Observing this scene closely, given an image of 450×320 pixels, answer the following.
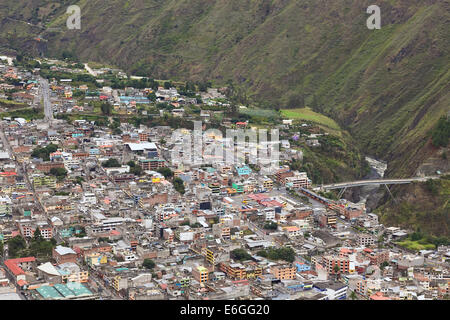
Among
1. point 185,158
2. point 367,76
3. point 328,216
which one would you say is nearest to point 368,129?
point 367,76

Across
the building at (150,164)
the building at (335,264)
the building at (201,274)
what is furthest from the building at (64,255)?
the building at (150,164)

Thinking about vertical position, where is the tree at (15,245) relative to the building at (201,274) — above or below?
above

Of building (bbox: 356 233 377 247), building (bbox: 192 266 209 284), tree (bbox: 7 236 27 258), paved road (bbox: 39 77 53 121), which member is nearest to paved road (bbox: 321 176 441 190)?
building (bbox: 356 233 377 247)

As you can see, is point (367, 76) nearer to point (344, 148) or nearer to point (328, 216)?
point (344, 148)

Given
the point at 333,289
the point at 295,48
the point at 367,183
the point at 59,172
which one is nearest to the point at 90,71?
the point at 295,48

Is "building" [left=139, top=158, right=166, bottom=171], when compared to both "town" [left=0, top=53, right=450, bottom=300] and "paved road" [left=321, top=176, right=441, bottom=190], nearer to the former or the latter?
"town" [left=0, top=53, right=450, bottom=300]

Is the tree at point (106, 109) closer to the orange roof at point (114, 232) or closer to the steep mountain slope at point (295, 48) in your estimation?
the steep mountain slope at point (295, 48)
